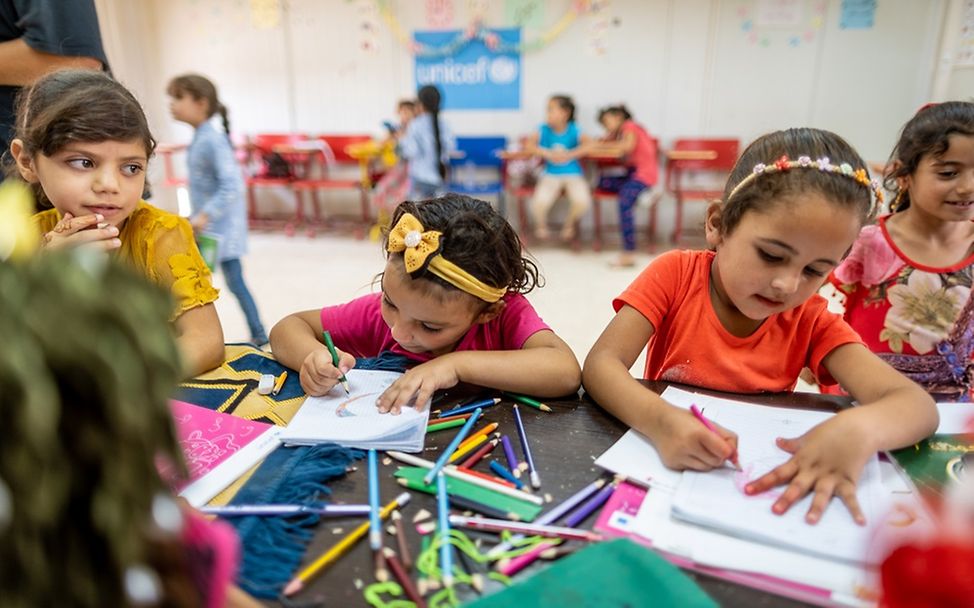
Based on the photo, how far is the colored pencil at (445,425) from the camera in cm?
96

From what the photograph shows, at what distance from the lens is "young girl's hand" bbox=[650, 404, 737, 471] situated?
84 centimetres

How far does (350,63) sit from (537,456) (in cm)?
564

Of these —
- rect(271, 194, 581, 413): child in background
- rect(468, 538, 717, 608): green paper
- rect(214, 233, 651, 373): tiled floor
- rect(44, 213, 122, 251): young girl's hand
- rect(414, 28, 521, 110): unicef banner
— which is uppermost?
rect(414, 28, 521, 110): unicef banner

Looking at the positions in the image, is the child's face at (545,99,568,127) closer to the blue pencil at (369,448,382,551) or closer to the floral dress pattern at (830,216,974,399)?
the floral dress pattern at (830,216,974,399)

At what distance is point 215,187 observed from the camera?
3.20 m

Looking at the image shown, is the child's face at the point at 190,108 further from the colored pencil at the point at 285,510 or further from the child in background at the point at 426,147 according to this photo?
Result: the colored pencil at the point at 285,510

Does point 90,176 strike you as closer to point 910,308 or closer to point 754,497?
point 754,497

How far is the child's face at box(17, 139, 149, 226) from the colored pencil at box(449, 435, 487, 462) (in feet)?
2.82

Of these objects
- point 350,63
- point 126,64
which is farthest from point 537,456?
point 126,64

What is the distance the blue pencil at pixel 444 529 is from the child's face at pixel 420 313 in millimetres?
366

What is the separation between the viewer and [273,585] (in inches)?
24.9

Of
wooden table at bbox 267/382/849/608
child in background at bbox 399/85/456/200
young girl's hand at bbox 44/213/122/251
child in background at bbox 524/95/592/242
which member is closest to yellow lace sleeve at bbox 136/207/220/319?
young girl's hand at bbox 44/213/122/251

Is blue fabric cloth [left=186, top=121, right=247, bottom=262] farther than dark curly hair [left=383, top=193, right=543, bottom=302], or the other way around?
blue fabric cloth [left=186, top=121, right=247, bottom=262]

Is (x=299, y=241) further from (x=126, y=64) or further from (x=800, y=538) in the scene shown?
(x=800, y=538)
